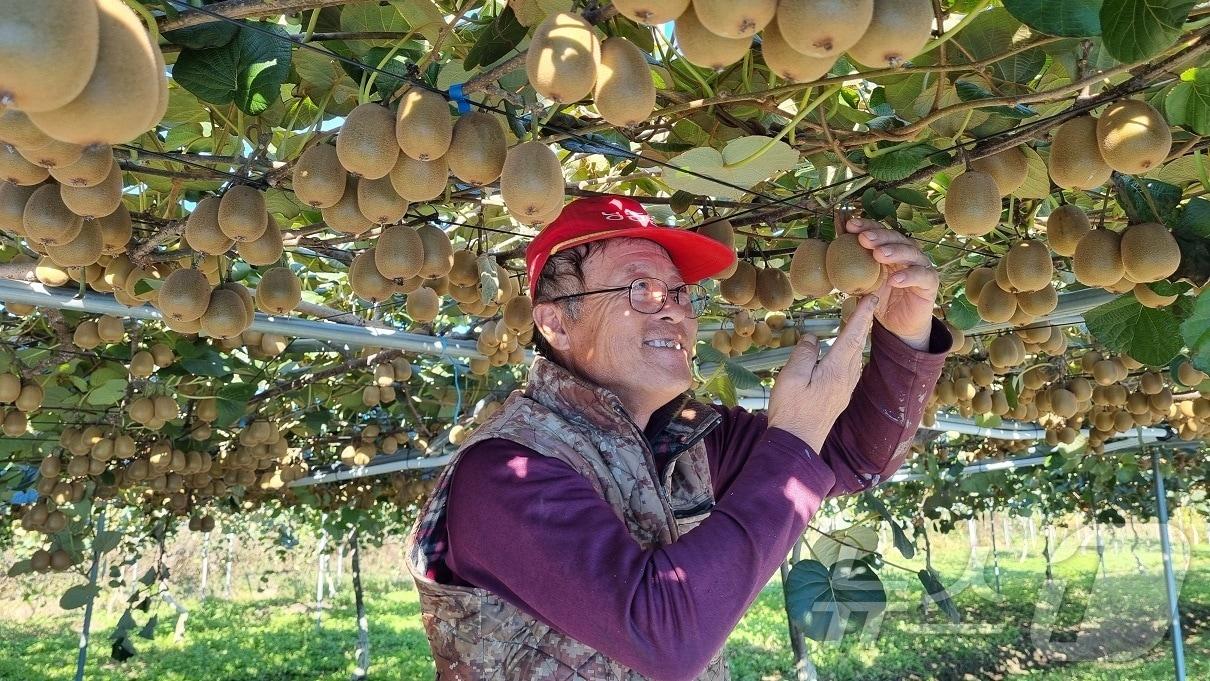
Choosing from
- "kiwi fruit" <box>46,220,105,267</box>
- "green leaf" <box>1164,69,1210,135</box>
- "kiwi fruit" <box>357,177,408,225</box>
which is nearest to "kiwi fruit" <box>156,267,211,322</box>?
"kiwi fruit" <box>46,220,105,267</box>

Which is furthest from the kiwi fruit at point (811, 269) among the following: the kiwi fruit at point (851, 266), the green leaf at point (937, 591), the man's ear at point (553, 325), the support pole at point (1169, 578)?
the support pole at point (1169, 578)

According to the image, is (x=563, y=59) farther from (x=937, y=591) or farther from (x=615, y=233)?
(x=937, y=591)

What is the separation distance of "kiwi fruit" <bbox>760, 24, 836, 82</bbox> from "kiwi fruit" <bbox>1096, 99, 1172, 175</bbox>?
592 millimetres

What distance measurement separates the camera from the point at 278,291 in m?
1.76

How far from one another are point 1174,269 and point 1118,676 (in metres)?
9.16

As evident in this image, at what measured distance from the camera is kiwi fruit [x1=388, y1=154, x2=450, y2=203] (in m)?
1.19

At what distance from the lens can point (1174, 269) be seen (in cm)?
134

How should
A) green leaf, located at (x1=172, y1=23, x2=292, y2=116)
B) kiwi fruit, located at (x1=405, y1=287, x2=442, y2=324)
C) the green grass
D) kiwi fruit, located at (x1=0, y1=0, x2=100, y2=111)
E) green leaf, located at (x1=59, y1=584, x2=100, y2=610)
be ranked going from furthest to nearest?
the green grass
green leaf, located at (x1=59, y1=584, x2=100, y2=610)
kiwi fruit, located at (x1=405, y1=287, x2=442, y2=324)
green leaf, located at (x1=172, y1=23, x2=292, y2=116)
kiwi fruit, located at (x1=0, y1=0, x2=100, y2=111)

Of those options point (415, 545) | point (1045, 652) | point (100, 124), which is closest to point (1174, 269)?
point (415, 545)

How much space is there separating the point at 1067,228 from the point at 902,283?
12.0 inches

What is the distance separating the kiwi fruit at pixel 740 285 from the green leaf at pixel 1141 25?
980mm

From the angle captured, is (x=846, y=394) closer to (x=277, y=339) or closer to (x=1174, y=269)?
(x=1174, y=269)

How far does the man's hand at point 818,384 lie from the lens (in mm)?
1408

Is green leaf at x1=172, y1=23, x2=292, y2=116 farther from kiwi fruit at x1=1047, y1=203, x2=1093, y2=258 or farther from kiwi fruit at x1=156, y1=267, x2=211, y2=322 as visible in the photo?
kiwi fruit at x1=1047, y1=203, x2=1093, y2=258
